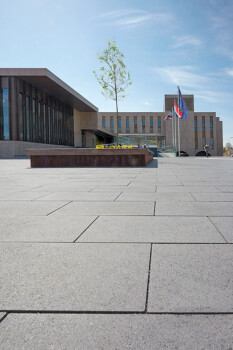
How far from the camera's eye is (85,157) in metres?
17.5

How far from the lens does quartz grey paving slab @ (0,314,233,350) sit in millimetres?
1585

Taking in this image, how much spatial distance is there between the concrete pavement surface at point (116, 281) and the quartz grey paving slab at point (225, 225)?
0.01 m

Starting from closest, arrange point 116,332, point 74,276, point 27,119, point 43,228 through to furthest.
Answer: point 116,332 → point 74,276 → point 43,228 → point 27,119

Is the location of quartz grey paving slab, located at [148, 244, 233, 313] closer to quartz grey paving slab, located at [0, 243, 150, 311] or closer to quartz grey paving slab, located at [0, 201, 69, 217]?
quartz grey paving slab, located at [0, 243, 150, 311]

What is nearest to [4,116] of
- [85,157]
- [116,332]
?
[85,157]

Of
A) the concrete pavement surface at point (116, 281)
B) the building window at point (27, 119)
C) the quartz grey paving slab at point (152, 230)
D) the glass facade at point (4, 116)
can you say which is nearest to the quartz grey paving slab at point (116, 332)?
the concrete pavement surface at point (116, 281)

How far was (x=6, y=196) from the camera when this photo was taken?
6.66 m

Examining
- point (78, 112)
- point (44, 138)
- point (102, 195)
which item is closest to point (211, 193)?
point (102, 195)

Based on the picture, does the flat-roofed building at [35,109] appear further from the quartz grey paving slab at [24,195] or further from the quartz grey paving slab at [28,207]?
the quartz grey paving slab at [28,207]

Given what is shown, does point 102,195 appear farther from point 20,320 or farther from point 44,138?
point 44,138

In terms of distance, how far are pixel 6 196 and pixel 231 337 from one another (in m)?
5.75

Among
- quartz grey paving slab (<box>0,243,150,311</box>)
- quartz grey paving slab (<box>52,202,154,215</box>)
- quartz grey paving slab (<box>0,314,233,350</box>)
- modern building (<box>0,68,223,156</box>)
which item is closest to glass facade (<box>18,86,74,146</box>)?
modern building (<box>0,68,223,156</box>)

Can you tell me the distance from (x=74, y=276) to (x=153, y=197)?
13.5 ft

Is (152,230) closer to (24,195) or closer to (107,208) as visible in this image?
(107,208)
